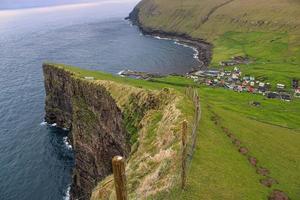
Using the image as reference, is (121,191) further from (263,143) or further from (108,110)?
(108,110)

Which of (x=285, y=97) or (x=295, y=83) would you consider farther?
(x=295, y=83)

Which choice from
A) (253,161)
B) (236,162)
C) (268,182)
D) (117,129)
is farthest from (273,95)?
(268,182)

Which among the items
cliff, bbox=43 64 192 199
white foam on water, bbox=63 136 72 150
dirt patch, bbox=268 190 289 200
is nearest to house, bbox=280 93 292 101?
cliff, bbox=43 64 192 199

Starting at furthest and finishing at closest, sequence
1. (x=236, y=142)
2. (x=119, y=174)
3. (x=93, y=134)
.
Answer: (x=93, y=134) → (x=236, y=142) → (x=119, y=174)

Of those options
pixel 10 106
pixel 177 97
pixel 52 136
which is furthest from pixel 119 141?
pixel 10 106

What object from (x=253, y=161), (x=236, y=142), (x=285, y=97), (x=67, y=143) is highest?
(x=236, y=142)

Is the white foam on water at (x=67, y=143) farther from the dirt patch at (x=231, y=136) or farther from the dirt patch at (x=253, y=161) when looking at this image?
the dirt patch at (x=253, y=161)

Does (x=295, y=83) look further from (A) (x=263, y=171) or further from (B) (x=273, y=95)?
(A) (x=263, y=171)
